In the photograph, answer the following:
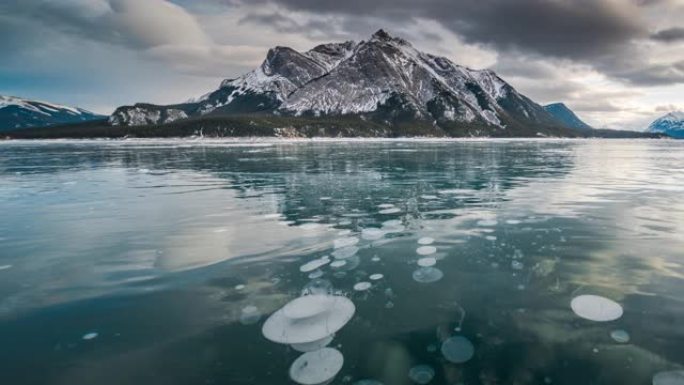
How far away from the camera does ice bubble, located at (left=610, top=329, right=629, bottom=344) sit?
24.3 feet

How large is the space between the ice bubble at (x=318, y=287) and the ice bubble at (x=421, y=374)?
343 centimetres

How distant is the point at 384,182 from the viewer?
31.4m

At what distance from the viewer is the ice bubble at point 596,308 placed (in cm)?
837

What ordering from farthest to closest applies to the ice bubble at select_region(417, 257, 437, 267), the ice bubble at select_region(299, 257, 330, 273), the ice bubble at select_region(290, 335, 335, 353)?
the ice bubble at select_region(417, 257, 437, 267), the ice bubble at select_region(299, 257, 330, 273), the ice bubble at select_region(290, 335, 335, 353)

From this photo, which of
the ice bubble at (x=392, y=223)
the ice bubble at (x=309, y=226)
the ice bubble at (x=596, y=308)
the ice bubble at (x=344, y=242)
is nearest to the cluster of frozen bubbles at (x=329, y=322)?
the ice bubble at (x=596, y=308)

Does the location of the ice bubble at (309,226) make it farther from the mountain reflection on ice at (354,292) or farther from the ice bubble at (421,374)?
the ice bubble at (421,374)

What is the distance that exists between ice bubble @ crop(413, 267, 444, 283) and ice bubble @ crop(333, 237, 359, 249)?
128 inches

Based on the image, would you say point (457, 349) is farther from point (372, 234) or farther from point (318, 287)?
point (372, 234)

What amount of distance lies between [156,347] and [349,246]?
7338mm

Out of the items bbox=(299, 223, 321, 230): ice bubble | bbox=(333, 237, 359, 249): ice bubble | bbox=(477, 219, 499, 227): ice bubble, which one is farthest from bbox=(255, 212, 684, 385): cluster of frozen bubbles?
bbox=(477, 219, 499, 227): ice bubble

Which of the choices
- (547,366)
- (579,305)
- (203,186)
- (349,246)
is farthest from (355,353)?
(203,186)

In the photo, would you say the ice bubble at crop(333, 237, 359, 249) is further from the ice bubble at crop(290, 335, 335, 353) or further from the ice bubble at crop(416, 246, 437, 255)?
the ice bubble at crop(290, 335, 335, 353)

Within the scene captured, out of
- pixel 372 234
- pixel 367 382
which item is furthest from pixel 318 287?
pixel 372 234

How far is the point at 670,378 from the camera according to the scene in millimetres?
6355
